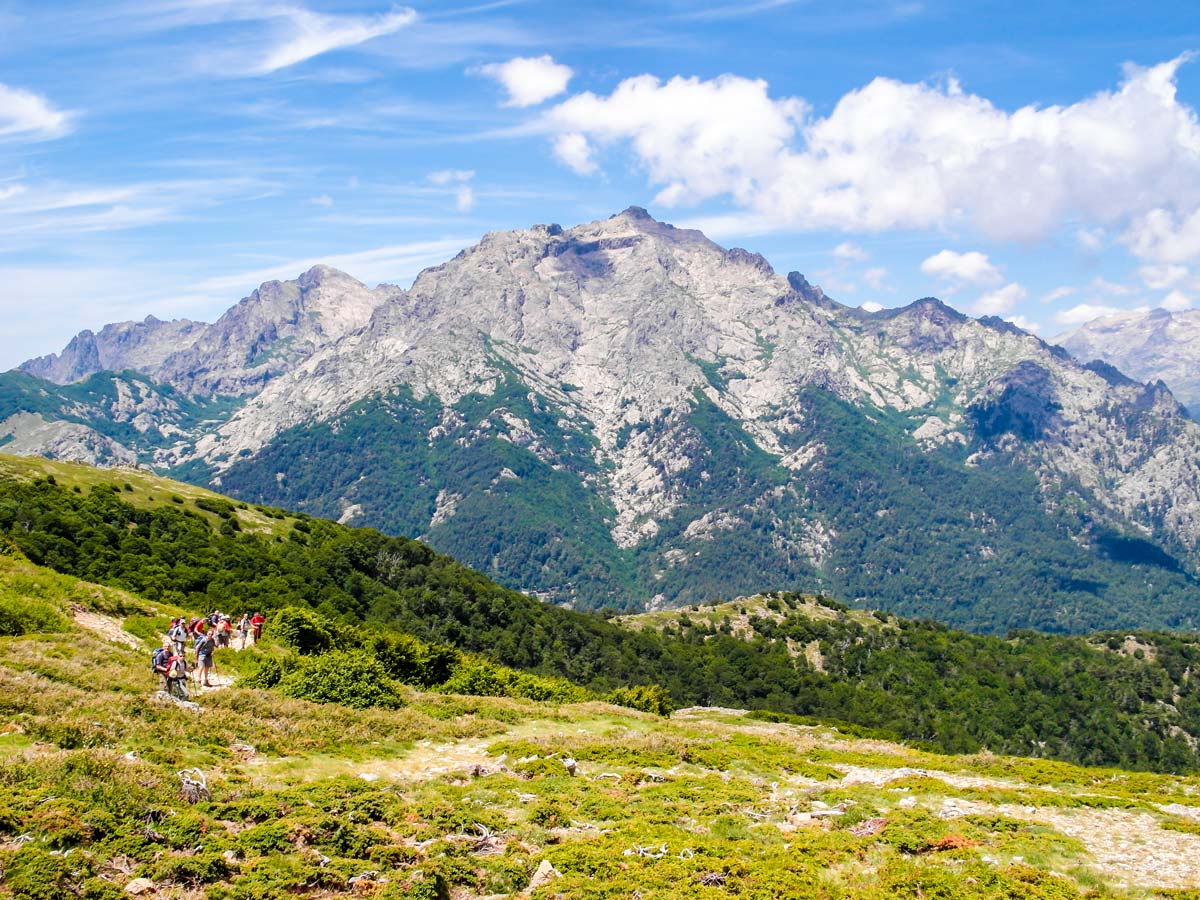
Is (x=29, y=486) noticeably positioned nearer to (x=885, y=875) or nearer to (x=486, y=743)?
(x=486, y=743)

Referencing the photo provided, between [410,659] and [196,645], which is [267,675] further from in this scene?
[410,659]

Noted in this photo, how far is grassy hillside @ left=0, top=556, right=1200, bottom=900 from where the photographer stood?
21.9 metres

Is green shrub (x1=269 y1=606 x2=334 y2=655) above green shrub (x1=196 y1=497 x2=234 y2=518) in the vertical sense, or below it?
below

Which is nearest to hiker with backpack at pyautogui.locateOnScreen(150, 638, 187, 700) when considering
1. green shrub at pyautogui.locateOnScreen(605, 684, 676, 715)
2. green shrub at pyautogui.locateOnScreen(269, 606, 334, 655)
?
green shrub at pyautogui.locateOnScreen(269, 606, 334, 655)

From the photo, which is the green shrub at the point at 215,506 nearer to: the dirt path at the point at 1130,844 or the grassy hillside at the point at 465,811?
the grassy hillside at the point at 465,811

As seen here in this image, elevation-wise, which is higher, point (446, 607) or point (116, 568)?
point (116, 568)

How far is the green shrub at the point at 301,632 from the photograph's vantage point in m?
52.7

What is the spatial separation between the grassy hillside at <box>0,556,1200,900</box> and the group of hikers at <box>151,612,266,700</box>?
1.18 metres

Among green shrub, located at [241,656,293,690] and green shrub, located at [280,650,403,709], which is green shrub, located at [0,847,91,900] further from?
green shrub, located at [241,656,293,690]

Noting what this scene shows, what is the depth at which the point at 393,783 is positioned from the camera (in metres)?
31.2

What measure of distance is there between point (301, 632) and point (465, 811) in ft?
96.8

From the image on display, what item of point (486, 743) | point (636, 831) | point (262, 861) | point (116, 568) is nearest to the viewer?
point (262, 861)

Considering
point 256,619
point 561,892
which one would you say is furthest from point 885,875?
point 256,619

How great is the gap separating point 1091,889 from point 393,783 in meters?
25.3
